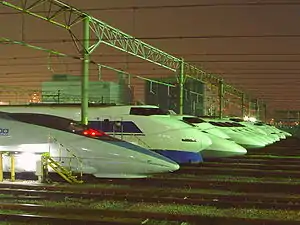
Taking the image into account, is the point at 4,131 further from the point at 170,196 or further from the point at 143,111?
the point at 170,196

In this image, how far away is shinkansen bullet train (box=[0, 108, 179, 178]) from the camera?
14.3 metres

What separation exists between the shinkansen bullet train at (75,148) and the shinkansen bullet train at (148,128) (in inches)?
97.6

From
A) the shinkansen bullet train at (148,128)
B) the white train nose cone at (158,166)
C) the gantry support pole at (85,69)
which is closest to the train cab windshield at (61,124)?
the white train nose cone at (158,166)

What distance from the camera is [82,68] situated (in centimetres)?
1873

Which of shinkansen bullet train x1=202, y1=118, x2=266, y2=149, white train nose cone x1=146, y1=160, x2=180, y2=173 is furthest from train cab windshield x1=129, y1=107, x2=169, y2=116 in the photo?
shinkansen bullet train x1=202, y1=118, x2=266, y2=149

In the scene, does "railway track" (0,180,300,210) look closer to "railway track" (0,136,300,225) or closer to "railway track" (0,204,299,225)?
"railway track" (0,136,300,225)

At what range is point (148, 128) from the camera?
1869 cm

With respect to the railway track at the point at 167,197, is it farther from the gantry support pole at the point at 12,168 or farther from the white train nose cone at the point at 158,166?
the gantry support pole at the point at 12,168

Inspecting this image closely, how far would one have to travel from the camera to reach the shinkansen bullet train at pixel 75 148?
14.3m

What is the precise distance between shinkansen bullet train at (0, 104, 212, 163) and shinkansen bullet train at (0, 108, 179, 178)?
2.48 m

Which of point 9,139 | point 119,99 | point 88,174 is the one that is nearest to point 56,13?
point 9,139

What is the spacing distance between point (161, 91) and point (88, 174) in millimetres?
37204

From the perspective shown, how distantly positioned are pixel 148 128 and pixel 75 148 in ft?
14.6

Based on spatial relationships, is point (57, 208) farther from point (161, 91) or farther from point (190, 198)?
point (161, 91)
